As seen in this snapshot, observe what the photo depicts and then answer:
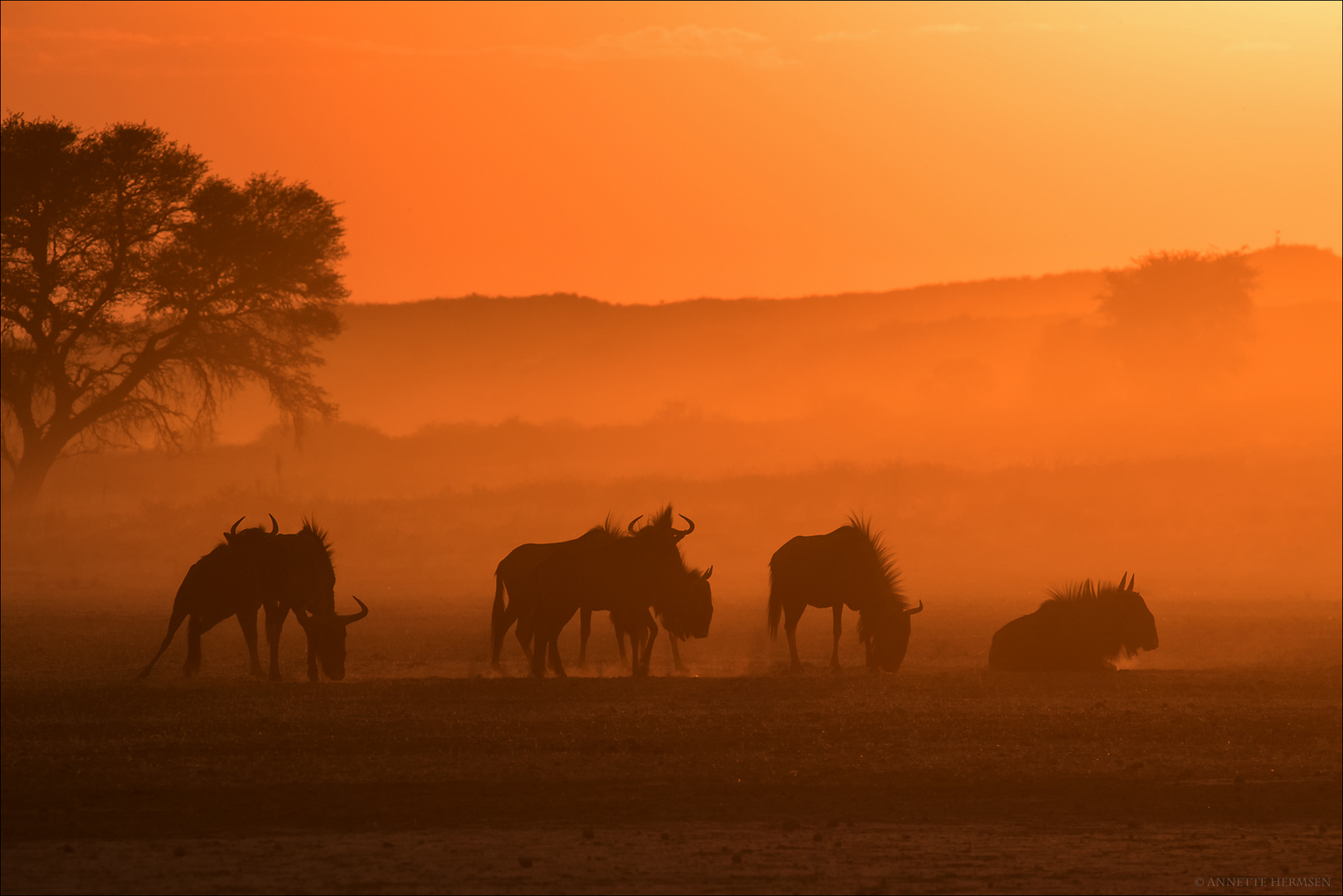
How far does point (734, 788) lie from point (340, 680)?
19.6ft

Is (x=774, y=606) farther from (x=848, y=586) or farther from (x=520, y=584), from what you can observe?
(x=520, y=584)

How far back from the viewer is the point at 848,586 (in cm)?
1719

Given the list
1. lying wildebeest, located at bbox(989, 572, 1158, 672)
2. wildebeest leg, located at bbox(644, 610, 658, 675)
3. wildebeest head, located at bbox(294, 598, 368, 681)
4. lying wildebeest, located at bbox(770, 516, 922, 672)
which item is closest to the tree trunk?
wildebeest head, located at bbox(294, 598, 368, 681)

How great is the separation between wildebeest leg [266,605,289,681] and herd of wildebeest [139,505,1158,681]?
2cm

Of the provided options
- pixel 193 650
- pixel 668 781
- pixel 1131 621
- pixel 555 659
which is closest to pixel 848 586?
pixel 1131 621

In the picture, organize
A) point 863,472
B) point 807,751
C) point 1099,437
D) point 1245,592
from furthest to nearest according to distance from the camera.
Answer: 1. point 1099,437
2. point 863,472
3. point 1245,592
4. point 807,751

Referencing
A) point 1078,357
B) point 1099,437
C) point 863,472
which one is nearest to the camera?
point 863,472

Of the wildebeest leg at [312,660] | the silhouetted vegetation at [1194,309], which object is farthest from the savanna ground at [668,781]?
the silhouetted vegetation at [1194,309]

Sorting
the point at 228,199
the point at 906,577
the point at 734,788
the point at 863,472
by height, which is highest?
the point at 228,199

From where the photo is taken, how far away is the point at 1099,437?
50.8 meters

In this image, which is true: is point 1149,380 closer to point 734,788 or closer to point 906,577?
point 906,577

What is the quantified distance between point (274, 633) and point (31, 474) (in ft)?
71.2

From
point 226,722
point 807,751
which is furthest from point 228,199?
point 807,751

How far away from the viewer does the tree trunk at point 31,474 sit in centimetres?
3431
